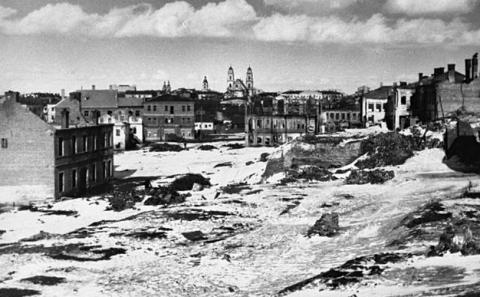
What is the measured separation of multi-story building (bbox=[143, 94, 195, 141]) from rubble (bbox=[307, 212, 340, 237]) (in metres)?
73.2

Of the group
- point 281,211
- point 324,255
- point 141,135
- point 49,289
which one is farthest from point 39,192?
point 141,135

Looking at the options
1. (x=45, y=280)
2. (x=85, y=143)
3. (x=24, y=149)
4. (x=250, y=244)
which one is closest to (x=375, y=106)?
(x=85, y=143)

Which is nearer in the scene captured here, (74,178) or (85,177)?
(74,178)

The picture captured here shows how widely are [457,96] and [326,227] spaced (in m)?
35.1

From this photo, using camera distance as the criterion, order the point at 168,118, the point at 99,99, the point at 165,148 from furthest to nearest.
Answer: the point at 168,118
the point at 99,99
the point at 165,148

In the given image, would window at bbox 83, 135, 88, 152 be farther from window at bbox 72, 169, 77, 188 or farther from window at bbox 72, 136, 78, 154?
window at bbox 72, 169, 77, 188

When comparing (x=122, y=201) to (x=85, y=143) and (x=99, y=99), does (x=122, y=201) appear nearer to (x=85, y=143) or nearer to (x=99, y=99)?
(x=85, y=143)

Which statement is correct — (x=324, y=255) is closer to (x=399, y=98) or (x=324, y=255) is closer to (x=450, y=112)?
(x=450, y=112)

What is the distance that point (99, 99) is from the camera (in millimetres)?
96438

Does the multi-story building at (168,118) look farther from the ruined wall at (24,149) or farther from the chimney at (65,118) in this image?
the ruined wall at (24,149)

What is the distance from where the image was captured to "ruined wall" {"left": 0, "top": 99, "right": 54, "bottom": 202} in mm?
39000

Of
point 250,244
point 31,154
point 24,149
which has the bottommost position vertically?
point 250,244

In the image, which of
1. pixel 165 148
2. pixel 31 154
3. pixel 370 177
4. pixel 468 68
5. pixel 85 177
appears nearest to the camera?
pixel 370 177

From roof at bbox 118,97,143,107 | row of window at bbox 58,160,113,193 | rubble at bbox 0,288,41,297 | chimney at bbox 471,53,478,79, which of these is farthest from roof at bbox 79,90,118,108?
rubble at bbox 0,288,41,297
